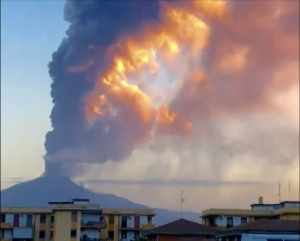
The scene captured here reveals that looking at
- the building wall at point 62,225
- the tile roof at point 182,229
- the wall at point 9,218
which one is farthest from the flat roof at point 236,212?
the wall at point 9,218

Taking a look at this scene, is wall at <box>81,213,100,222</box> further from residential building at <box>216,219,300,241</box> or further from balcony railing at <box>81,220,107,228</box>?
residential building at <box>216,219,300,241</box>

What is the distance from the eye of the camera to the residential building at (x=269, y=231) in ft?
85.7

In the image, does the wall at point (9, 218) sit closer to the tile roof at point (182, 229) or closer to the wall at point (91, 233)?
the wall at point (91, 233)

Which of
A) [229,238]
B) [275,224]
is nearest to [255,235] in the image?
[275,224]

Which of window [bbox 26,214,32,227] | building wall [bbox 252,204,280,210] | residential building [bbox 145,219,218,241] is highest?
building wall [bbox 252,204,280,210]

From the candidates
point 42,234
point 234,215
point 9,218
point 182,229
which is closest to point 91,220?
point 42,234

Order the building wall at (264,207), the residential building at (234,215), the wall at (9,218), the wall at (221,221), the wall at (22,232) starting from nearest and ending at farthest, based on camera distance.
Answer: the residential building at (234,215) → the wall at (221,221) → the building wall at (264,207) → the wall at (22,232) → the wall at (9,218)

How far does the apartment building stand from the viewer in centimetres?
5381

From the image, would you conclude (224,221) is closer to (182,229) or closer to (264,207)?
(264,207)

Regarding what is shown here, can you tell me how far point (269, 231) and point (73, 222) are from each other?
99.9 feet

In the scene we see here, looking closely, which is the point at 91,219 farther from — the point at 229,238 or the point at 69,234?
the point at 229,238

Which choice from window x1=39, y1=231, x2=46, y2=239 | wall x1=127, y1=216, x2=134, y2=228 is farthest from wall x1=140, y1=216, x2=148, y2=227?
window x1=39, y1=231, x2=46, y2=239

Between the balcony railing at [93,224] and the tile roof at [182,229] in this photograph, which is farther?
the balcony railing at [93,224]

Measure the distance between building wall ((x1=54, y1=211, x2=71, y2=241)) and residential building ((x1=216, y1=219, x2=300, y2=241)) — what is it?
90.8 ft
